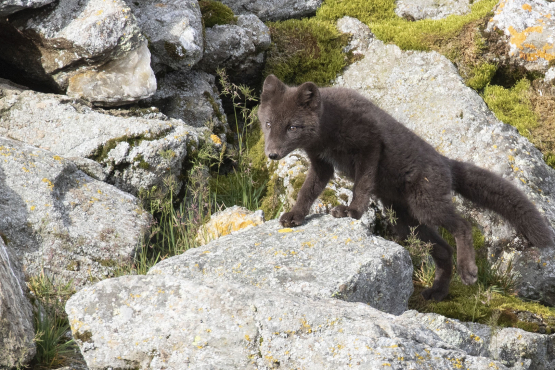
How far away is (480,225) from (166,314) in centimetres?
472

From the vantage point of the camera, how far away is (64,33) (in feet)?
20.0

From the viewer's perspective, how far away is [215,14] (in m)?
8.30

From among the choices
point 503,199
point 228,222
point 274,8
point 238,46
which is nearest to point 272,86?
point 228,222

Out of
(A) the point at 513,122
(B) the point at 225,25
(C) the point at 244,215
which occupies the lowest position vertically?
(C) the point at 244,215

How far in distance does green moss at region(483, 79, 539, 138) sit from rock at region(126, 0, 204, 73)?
4393mm

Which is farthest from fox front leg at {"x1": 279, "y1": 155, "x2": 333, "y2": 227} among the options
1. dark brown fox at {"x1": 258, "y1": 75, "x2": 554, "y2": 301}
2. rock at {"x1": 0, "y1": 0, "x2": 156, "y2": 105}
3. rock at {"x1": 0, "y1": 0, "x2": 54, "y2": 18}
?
rock at {"x1": 0, "y1": 0, "x2": 54, "y2": 18}

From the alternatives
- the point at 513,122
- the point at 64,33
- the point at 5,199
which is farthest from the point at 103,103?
the point at 513,122

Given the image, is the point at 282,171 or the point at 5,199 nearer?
the point at 5,199

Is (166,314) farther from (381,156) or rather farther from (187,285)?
(381,156)

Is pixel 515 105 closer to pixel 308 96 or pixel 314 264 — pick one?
pixel 308 96

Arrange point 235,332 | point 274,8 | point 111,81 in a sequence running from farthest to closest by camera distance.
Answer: point 274,8
point 111,81
point 235,332

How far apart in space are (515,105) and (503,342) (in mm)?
4298

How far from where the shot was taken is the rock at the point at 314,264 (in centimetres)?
394

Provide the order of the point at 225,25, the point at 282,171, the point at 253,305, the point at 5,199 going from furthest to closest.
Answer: the point at 225,25 → the point at 282,171 → the point at 5,199 → the point at 253,305
